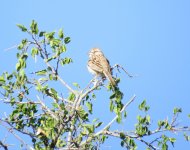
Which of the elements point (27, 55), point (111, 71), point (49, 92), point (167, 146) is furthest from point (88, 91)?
point (111, 71)

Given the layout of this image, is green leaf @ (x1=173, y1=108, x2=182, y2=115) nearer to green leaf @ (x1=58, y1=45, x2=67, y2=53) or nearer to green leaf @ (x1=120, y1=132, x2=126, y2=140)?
green leaf @ (x1=120, y1=132, x2=126, y2=140)

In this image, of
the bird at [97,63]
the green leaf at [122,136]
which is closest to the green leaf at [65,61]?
the green leaf at [122,136]

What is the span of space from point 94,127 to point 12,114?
1446 mm

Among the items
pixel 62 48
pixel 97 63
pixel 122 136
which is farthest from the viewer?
pixel 97 63

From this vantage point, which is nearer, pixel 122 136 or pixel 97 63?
pixel 122 136

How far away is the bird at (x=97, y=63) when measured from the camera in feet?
30.0

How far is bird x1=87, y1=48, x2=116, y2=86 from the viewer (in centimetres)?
916

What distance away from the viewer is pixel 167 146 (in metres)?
6.01

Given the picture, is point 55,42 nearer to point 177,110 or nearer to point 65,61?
point 65,61

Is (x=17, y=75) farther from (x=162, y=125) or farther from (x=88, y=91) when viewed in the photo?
(x=162, y=125)

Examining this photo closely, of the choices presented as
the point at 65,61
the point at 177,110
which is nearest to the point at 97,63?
the point at 65,61

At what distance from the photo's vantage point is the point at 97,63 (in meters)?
9.96

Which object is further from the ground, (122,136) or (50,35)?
(50,35)

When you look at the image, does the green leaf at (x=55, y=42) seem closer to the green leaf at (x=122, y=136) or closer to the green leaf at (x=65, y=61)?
the green leaf at (x=65, y=61)
